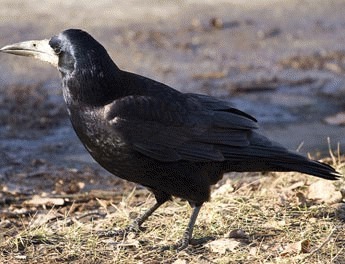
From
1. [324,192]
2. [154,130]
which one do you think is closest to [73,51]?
[154,130]

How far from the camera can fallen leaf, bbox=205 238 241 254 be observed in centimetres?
554

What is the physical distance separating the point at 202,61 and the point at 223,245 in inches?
234

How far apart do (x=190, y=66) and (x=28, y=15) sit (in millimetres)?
2562

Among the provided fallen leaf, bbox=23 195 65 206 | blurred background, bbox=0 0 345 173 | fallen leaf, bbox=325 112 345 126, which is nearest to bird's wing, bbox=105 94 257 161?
fallen leaf, bbox=23 195 65 206

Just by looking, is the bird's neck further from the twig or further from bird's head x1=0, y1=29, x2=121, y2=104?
the twig

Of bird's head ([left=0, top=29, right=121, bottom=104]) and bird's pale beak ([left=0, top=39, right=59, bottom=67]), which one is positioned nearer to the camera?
bird's head ([left=0, top=29, right=121, bottom=104])

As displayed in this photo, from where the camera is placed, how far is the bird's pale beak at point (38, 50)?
19.0 feet

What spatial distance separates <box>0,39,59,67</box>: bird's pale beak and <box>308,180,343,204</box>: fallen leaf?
2.04 metres

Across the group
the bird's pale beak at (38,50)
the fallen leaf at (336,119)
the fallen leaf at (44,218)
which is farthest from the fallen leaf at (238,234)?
the fallen leaf at (336,119)

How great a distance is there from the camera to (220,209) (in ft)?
20.3

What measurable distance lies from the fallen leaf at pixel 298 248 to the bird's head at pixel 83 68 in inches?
54.2

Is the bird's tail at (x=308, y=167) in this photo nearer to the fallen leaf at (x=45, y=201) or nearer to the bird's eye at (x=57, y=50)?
the bird's eye at (x=57, y=50)

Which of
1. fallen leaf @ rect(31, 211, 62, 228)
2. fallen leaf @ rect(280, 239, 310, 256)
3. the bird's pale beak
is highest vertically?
the bird's pale beak

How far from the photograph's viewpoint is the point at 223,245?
220 inches
